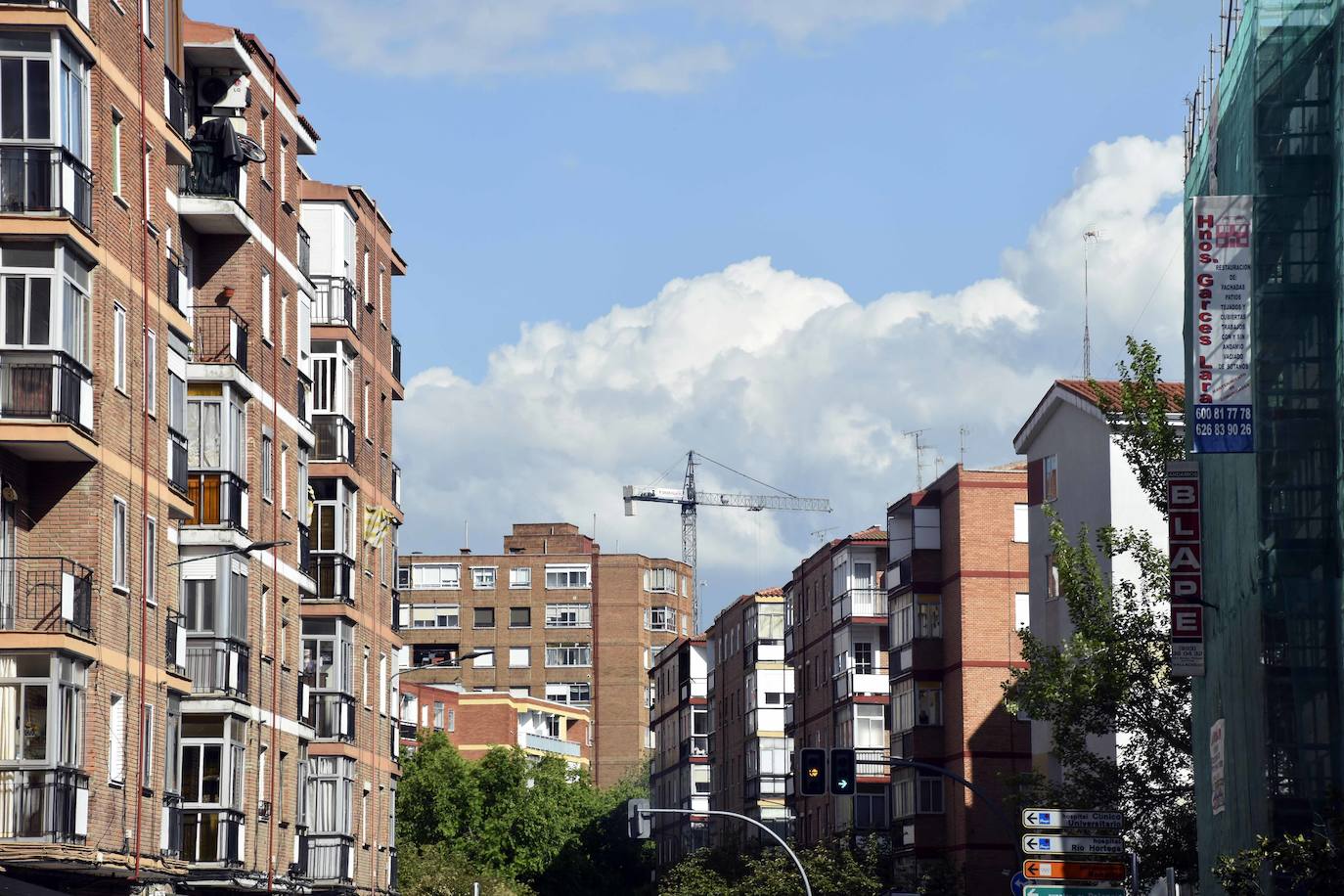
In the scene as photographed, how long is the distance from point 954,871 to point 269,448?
34.7 m

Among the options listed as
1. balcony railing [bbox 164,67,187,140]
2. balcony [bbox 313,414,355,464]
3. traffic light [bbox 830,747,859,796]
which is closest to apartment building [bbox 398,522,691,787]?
balcony [bbox 313,414,355,464]

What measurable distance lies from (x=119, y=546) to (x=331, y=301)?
20.0m

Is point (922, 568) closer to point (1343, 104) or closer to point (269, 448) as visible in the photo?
point (269, 448)

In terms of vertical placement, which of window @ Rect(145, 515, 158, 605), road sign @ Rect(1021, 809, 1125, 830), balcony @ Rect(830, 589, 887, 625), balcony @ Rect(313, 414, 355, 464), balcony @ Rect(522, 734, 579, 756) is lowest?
road sign @ Rect(1021, 809, 1125, 830)

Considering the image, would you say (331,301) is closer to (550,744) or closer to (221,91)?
(221,91)

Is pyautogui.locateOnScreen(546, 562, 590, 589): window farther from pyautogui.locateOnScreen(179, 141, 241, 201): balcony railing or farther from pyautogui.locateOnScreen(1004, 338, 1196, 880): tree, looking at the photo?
pyautogui.locateOnScreen(179, 141, 241, 201): balcony railing

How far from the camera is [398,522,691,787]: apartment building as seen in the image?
150375mm

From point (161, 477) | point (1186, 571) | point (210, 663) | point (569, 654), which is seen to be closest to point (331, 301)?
point (210, 663)

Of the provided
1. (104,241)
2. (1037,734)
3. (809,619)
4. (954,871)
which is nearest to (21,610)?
(104,241)

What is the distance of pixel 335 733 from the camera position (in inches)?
2013

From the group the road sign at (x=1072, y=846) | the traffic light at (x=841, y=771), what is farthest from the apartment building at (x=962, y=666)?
the road sign at (x=1072, y=846)

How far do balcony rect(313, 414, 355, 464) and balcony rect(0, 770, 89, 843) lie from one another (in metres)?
21.7

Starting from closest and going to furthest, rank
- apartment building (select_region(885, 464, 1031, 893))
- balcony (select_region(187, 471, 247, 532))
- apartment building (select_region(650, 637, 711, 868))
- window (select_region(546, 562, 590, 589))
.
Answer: balcony (select_region(187, 471, 247, 532))
apartment building (select_region(885, 464, 1031, 893))
apartment building (select_region(650, 637, 711, 868))
window (select_region(546, 562, 590, 589))

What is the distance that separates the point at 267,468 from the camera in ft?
147
